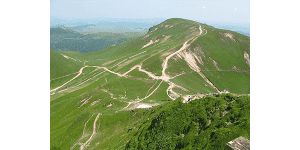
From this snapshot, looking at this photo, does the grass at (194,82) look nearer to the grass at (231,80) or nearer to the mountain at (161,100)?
the mountain at (161,100)

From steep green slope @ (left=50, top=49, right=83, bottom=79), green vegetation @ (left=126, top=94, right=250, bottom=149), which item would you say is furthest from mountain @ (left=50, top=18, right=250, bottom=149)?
steep green slope @ (left=50, top=49, right=83, bottom=79)

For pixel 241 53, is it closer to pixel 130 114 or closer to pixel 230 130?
pixel 130 114

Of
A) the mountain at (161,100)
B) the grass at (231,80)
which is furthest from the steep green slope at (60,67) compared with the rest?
the grass at (231,80)

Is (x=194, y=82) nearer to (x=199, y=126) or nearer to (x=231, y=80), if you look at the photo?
(x=231, y=80)

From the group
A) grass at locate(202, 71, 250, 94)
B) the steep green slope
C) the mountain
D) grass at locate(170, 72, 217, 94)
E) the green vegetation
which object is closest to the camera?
the green vegetation

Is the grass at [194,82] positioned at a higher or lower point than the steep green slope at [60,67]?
Answer: lower

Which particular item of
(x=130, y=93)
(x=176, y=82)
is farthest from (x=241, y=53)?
(x=130, y=93)

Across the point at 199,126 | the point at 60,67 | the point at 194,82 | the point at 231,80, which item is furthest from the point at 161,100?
the point at 60,67

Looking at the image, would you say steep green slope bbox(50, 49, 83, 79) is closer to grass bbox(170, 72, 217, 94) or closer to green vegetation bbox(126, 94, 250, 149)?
grass bbox(170, 72, 217, 94)
